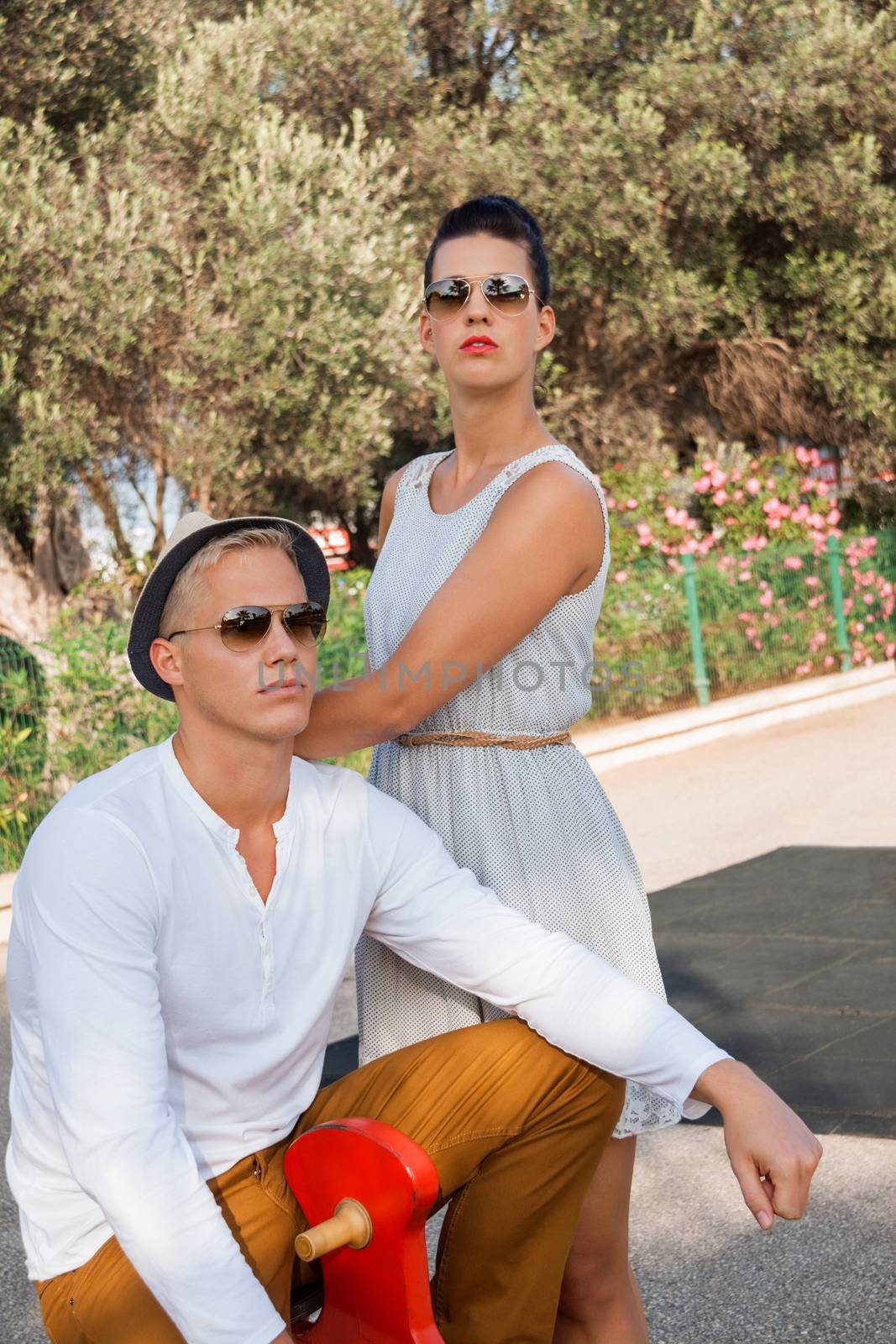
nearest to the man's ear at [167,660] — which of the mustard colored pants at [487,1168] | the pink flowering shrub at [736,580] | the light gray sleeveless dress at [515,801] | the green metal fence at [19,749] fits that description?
the light gray sleeveless dress at [515,801]

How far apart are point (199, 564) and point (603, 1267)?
1234 millimetres

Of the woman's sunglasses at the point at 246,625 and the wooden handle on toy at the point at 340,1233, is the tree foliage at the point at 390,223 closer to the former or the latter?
the woman's sunglasses at the point at 246,625

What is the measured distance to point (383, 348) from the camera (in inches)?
454

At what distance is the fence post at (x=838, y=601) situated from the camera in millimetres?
13656

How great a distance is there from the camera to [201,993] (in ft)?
6.46

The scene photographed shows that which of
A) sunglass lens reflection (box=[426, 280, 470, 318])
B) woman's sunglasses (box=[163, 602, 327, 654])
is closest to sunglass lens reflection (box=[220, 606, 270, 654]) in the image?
woman's sunglasses (box=[163, 602, 327, 654])

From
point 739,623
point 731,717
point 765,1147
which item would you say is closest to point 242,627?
point 765,1147

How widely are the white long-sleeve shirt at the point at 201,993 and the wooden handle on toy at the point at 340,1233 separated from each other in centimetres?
9

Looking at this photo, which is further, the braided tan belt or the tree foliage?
the tree foliage

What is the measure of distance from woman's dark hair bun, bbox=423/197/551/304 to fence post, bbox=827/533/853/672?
38.4 ft

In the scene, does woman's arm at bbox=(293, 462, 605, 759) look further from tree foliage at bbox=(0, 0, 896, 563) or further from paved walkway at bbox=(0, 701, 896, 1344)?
tree foliage at bbox=(0, 0, 896, 563)

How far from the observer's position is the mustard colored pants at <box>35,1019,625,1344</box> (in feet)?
6.43

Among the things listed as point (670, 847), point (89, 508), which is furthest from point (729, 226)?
point (670, 847)

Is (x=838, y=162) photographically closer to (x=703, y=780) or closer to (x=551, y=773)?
(x=703, y=780)
